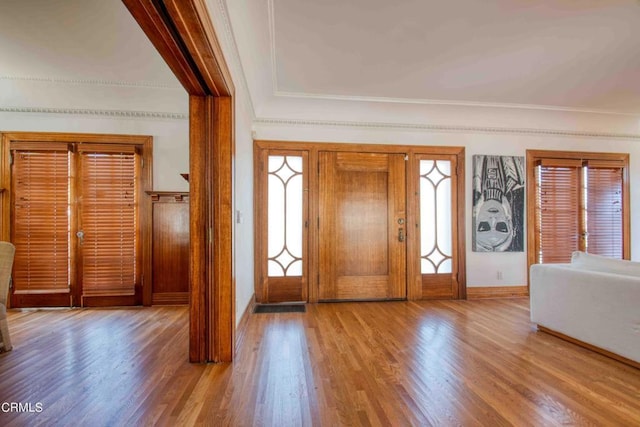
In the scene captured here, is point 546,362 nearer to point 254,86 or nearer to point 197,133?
point 197,133

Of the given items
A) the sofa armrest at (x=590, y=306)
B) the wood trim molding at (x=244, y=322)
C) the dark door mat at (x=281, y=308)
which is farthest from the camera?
the dark door mat at (x=281, y=308)

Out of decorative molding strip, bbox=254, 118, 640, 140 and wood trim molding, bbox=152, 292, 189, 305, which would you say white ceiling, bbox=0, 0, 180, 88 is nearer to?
decorative molding strip, bbox=254, 118, 640, 140

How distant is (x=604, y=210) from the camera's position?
4086 mm

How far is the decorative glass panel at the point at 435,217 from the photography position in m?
3.84

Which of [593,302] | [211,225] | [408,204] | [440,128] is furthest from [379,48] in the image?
[593,302]

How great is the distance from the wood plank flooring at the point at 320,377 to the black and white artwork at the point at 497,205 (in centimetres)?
133

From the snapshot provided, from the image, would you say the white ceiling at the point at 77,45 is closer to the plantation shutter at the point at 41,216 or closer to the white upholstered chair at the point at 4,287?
the plantation shutter at the point at 41,216

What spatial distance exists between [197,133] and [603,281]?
3.40 m

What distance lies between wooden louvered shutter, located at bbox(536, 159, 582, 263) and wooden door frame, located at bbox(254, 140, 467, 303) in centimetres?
121

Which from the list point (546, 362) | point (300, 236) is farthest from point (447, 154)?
point (546, 362)

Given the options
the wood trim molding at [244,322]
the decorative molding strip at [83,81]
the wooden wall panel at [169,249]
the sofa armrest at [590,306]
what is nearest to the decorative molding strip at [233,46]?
the decorative molding strip at [83,81]

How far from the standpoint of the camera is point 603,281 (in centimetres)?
215

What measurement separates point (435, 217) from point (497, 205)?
3.02ft

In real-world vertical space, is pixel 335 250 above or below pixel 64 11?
below
